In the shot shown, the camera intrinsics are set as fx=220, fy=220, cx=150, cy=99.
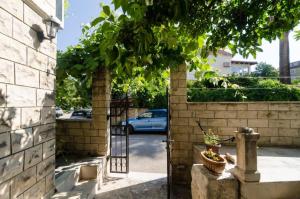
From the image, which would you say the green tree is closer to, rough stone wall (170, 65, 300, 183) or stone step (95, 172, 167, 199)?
rough stone wall (170, 65, 300, 183)

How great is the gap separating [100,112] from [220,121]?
106 inches

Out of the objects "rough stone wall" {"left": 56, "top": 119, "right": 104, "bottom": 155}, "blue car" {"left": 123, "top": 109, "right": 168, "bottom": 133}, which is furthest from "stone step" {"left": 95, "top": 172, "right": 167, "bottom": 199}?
"blue car" {"left": 123, "top": 109, "right": 168, "bottom": 133}

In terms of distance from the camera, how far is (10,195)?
209cm

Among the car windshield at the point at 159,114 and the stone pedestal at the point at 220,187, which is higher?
the car windshield at the point at 159,114

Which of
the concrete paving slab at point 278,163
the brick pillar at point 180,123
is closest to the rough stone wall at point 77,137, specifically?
the brick pillar at point 180,123

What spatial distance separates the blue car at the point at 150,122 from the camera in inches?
470

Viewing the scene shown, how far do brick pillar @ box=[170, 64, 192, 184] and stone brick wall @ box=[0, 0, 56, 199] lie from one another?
269 centimetres

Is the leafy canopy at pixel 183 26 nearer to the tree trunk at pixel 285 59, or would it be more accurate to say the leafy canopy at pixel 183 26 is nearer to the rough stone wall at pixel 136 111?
the rough stone wall at pixel 136 111

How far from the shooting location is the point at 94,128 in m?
4.96

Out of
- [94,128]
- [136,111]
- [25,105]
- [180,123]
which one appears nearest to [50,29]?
[25,105]

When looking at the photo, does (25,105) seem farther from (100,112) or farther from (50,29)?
(100,112)

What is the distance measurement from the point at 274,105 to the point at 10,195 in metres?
4.92

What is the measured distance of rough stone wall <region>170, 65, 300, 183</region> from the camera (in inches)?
188

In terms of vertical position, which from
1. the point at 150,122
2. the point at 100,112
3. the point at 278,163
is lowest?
the point at 150,122
